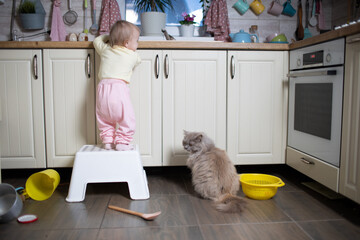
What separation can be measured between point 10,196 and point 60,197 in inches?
14.0

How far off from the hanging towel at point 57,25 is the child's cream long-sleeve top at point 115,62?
827 mm

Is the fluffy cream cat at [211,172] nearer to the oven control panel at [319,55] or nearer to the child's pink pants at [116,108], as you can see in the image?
the child's pink pants at [116,108]

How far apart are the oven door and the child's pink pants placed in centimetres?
115

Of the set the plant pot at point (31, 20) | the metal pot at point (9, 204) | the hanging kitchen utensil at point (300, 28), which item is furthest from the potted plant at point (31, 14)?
the hanging kitchen utensil at point (300, 28)

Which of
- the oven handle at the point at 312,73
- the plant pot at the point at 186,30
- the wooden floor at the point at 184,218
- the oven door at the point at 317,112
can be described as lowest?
the wooden floor at the point at 184,218

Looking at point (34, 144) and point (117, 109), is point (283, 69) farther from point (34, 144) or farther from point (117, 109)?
point (34, 144)

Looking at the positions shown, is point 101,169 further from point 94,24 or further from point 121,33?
point 94,24

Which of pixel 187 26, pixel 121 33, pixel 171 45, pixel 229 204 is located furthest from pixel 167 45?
pixel 229 204

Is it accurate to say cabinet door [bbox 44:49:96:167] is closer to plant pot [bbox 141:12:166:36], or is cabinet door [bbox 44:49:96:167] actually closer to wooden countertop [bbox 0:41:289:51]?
wooden countertop [bbox 0:41:289:51]

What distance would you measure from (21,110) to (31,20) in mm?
899

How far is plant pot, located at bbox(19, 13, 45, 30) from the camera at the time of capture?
2719mm

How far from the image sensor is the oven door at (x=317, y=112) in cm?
177

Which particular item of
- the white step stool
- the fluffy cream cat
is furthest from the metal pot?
the fluffy cream cat

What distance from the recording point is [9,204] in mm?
1708
